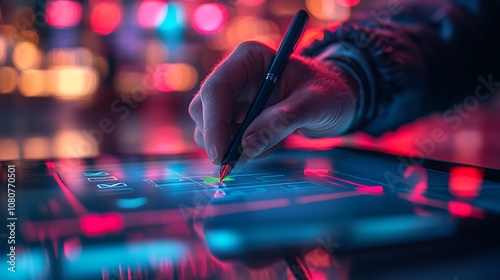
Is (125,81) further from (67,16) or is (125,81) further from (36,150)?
(36,150)

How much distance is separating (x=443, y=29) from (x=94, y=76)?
3.79 meters

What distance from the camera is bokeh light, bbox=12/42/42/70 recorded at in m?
3.80

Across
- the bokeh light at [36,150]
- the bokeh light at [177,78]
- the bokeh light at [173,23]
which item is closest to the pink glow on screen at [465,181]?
the bokeh light at [36,150]

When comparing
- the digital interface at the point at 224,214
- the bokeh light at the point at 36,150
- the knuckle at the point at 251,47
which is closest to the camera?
the digital interface at the point at 224,214

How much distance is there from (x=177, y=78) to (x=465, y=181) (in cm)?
412

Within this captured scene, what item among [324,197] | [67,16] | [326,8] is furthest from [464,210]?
[67,16]

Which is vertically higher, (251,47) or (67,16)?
(67,16)

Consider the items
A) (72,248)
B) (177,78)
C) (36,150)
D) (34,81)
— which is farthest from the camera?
(177,78)

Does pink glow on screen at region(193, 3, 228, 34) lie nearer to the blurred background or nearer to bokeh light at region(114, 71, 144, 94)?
the blurred background

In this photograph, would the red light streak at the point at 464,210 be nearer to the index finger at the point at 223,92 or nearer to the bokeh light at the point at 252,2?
the index finger at the point at 223,92

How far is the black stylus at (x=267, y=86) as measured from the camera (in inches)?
21.5

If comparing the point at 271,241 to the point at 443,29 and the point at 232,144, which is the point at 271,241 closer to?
the point at 232,144

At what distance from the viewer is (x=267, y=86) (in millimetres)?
576

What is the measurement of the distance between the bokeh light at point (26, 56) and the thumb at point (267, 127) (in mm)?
3642
